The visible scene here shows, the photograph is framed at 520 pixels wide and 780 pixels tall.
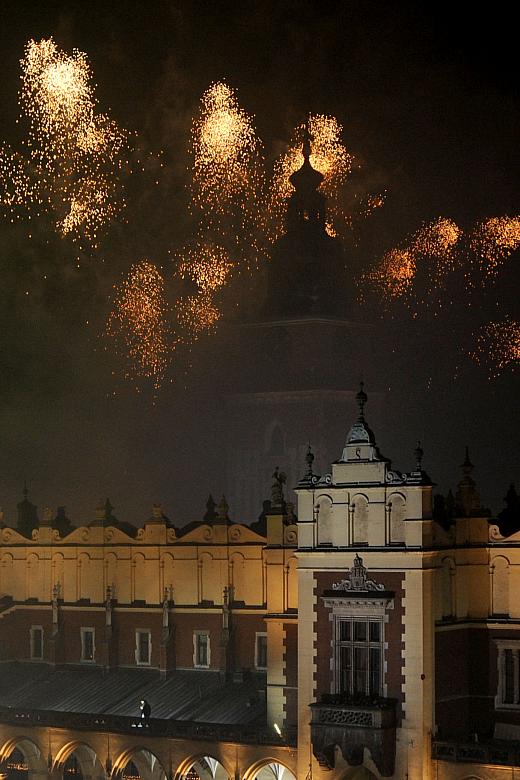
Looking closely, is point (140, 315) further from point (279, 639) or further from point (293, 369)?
point (279, 639)

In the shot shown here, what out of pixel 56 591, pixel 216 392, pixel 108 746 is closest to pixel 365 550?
pixel 108 746

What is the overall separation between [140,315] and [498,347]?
641 inches

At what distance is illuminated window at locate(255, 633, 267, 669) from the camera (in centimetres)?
7994

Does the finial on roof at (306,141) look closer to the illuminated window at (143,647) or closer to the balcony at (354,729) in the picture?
the illuminated window at (143,647)

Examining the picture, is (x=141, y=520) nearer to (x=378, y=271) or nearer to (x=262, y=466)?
(x=262, y=466)

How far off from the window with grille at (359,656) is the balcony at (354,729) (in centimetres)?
44

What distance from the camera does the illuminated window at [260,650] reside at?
79938 mm

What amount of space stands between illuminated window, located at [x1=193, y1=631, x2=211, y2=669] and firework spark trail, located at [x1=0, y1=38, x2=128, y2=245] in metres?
20.2

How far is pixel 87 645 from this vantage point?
85.9m

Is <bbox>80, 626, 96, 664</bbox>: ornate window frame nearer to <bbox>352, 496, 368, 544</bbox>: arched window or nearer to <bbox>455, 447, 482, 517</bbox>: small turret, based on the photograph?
<bbox>352, 496, 368, 544</bbox>: arched window

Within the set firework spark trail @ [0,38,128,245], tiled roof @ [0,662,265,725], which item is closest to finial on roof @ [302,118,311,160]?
firework spark trail @ [0,38,128,245]

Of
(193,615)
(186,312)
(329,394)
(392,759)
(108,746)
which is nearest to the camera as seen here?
(392,759)

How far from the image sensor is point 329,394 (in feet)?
340

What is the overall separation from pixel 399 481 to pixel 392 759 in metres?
9.14
